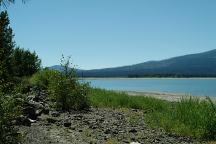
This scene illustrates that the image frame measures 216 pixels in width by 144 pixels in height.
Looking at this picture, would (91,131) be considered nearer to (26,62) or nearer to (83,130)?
(83,130)

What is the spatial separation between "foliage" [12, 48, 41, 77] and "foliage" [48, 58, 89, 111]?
30.6m

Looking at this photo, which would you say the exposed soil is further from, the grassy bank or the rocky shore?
the grassy bank

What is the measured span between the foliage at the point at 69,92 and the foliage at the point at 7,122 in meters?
11.5

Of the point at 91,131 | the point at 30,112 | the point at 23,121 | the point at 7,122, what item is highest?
the point at 7,122

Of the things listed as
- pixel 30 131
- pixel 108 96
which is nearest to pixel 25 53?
pixel 108 96

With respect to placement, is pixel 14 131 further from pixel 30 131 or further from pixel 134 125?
pixel 134 125

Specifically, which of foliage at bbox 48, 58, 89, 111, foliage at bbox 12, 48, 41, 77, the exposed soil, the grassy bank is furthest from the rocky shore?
foliage at bbox 12, 48, 41, 77

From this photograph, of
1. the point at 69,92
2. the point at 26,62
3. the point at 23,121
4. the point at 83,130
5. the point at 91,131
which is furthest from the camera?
the point at 26,62

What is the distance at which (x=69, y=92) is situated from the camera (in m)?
24.1

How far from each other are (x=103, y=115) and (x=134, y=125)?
3.02 m

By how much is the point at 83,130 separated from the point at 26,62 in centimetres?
4009

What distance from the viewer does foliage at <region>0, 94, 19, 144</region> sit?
39.1ft

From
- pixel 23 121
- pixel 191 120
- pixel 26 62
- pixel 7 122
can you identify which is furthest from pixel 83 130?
pixel 26 62

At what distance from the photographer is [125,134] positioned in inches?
669
